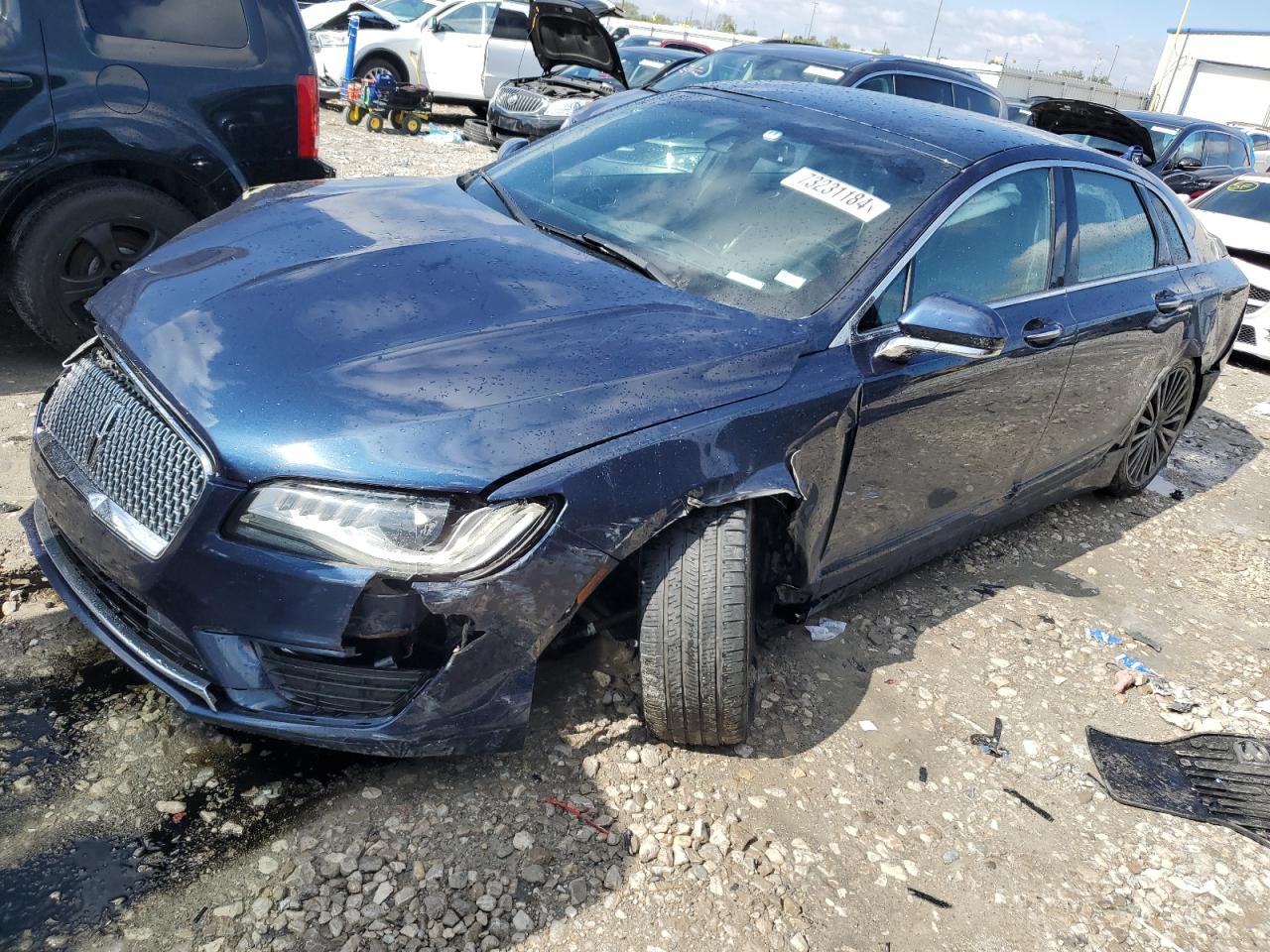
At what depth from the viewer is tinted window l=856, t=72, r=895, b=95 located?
28.1 ft

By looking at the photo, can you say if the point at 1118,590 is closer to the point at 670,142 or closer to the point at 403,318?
the point at 670,142

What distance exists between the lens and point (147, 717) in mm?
2510

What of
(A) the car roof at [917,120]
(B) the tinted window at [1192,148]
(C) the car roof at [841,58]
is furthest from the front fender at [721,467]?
(B) the tinted window at [1192,148]

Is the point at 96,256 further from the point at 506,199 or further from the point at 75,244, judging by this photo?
the point at 506,199

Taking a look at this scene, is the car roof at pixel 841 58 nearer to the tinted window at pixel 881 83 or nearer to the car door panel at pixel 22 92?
the tinted window at pixel 881 83

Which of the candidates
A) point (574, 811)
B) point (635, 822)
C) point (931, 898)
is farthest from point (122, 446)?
point (931, 898)

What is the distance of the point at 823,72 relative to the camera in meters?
8.56

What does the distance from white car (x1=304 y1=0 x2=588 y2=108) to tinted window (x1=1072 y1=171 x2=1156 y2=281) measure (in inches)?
471

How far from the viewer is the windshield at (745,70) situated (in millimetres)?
8609

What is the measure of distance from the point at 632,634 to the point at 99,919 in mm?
1389

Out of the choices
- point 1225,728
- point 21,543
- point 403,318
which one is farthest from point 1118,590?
point 21,543

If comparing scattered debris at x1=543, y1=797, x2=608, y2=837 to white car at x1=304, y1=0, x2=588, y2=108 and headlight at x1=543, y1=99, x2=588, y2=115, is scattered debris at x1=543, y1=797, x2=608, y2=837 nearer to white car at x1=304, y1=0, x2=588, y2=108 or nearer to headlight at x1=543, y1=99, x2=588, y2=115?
headlight at x1=543, y1=99, x2=588, y2=115

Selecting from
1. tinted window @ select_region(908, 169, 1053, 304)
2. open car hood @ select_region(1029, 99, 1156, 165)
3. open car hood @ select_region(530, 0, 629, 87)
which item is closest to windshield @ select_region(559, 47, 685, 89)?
open car hood @ select_region(530, 0, 629, 87)

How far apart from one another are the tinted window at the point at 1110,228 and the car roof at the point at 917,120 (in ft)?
0.60
